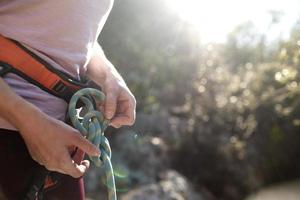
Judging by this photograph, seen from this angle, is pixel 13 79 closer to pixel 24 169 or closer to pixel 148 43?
pixel 24 169

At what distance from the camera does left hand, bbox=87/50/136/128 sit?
1.45 meters

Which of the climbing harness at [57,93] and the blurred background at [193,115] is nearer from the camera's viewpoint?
the climbing harness at [57,93]

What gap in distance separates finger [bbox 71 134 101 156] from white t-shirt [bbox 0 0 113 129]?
15 cm

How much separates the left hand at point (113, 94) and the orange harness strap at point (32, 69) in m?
0.13

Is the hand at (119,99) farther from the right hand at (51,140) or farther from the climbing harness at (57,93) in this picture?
the right hand at (51,140)

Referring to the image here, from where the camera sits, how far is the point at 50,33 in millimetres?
1344

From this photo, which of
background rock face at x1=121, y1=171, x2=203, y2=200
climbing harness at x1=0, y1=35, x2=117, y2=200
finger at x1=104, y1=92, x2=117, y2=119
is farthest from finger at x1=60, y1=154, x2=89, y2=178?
background rock face at x1=121, y1=171, x2=203, y2=200

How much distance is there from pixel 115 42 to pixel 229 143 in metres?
2.38

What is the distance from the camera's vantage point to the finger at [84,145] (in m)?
1.20

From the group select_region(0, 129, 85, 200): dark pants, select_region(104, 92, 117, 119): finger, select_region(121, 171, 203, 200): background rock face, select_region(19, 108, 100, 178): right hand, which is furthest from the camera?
select_region(121, 171, 203, 200): background rock face

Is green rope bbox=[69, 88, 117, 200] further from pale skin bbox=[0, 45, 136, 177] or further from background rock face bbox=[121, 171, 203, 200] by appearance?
background rock face bbox=[121, 171, 203, 200]

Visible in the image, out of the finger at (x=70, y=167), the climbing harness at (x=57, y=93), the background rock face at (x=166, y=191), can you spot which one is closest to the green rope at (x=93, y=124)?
the climbing harness at (x=57, y=93)

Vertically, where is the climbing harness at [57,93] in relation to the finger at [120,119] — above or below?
below

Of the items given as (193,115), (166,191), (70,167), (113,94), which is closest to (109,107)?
(113,94)
